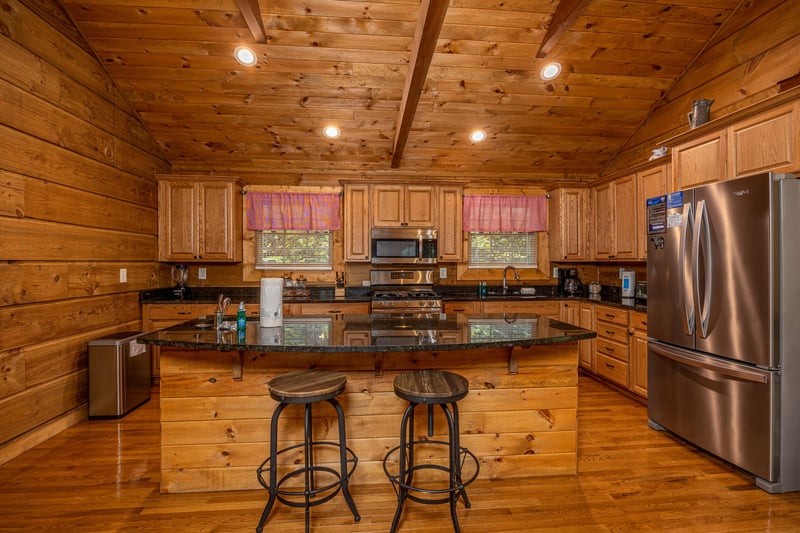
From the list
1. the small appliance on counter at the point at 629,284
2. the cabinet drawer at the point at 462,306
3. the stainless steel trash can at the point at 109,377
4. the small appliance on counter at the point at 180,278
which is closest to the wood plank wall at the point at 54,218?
the stainless steel trash can at the point at 109,377

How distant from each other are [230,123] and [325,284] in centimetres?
213

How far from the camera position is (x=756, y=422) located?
2217 mm

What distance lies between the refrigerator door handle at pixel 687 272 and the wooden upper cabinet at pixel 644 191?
1128mm

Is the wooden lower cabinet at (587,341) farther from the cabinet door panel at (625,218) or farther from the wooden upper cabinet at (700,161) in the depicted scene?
the wooden upper cabinet at (700,161)

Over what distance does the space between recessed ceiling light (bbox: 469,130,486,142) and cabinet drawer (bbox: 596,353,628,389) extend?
2736mm

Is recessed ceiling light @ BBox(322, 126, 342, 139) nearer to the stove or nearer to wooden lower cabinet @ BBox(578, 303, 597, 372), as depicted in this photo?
the stove

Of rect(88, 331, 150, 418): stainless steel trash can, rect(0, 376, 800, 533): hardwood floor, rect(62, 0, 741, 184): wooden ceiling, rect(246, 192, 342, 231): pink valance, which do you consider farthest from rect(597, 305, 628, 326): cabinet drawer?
rect(88, 331, 150, 418): stainless steel trash can

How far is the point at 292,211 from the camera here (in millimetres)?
4727

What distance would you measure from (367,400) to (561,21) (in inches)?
120

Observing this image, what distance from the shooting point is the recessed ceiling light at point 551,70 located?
3462 mm

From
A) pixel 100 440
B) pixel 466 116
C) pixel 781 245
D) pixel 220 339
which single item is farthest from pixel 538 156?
pixel 100 440

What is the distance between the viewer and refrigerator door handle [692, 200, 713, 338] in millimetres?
2461

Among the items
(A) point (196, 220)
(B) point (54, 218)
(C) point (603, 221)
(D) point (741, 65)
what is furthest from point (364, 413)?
(D) point (741, 65)

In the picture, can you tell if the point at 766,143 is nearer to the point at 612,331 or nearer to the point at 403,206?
the point at 612,331
